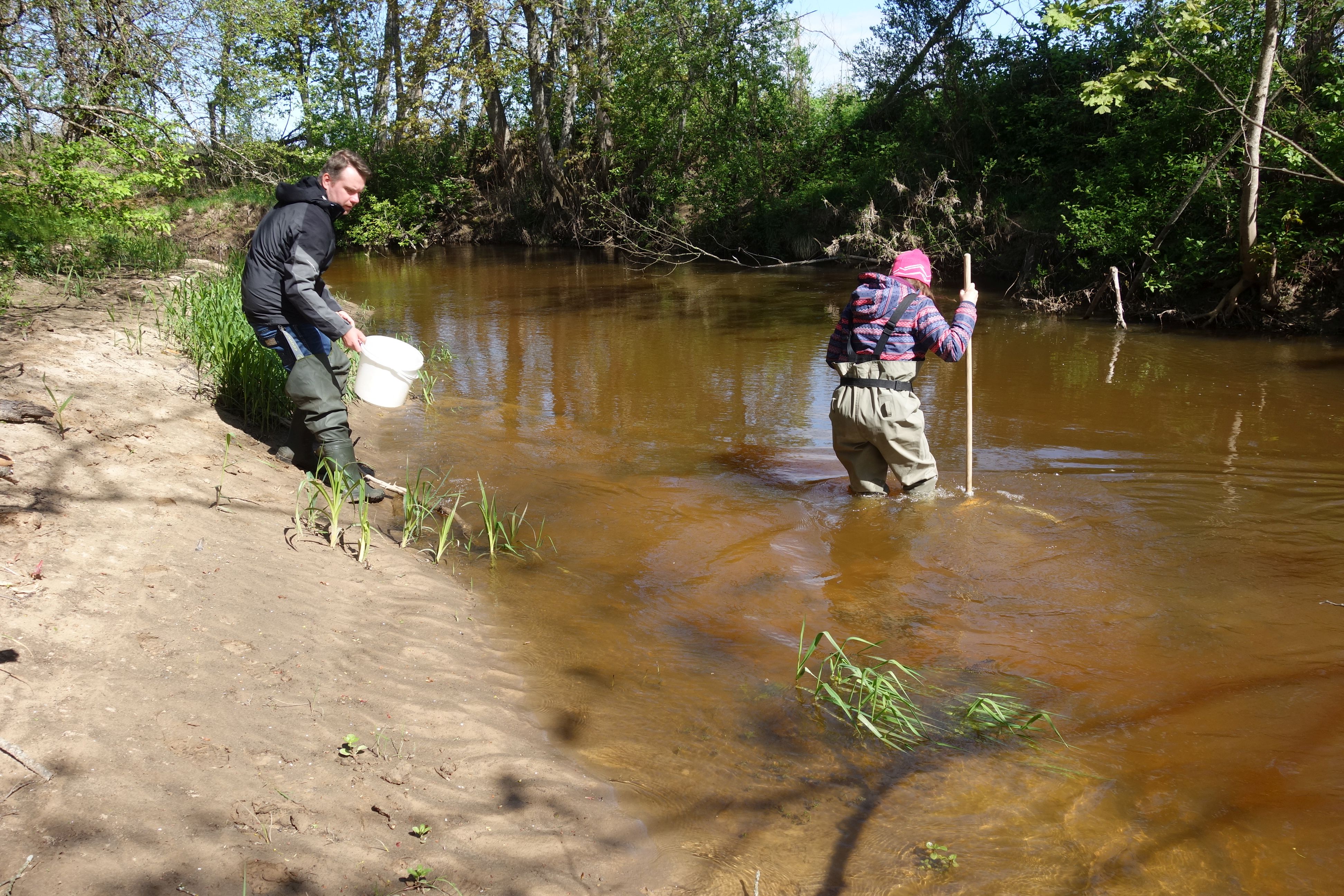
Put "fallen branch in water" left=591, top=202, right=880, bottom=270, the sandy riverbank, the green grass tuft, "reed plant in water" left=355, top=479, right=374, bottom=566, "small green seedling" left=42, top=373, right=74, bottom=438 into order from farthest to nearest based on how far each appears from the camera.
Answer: "fallen branch in water" left=591, top=202, right=880, bottom=270
the green grass tuft
"small green seedling" left=42, top=373, right=74, bottom=438
"reed plant in water" left=355, top=479, right=374, bottom=566
the sandy riverbank

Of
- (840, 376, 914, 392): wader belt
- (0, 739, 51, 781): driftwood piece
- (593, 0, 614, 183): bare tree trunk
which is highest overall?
(593, 0, 614, 183): bare tree trunk

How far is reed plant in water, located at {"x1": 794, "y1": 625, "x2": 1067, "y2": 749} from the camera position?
343 cm

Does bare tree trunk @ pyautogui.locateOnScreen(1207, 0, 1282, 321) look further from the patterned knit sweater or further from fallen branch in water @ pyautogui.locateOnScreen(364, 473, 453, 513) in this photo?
fallen branch in water @ pyautogui.locateOnScreen(364, 473, 453, 513)

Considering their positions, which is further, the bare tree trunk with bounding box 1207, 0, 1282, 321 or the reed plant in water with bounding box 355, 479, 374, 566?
the bare tree trunk with bounding box 1207, 0, 1282, 321

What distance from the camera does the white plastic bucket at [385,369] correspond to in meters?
A: 5.10

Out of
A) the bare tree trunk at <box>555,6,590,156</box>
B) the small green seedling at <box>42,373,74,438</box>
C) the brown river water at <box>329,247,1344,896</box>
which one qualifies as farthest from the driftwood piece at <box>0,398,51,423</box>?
the bare tree trunk at <box>555,6,590,156</box>

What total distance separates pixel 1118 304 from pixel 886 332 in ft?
28.6

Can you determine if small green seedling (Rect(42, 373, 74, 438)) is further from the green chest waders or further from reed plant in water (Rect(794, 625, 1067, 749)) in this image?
the green chest waders

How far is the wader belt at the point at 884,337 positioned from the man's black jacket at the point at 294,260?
2.89m

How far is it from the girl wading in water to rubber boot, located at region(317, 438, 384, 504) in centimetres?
281

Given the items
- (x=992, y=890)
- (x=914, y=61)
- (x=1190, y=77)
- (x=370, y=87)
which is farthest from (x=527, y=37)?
(x=992, y=890)

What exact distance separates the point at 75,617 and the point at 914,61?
1906cm

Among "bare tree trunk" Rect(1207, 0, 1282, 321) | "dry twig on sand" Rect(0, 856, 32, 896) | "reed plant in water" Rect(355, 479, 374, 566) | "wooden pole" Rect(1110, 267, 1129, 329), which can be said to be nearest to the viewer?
"dry twig on sand" Rect(0, 856, 32, 896)

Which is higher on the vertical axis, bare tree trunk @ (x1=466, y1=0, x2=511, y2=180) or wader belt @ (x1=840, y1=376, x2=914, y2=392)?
bare tree trunk @ (x1=466, y1=0, x2=511, y2=180)
